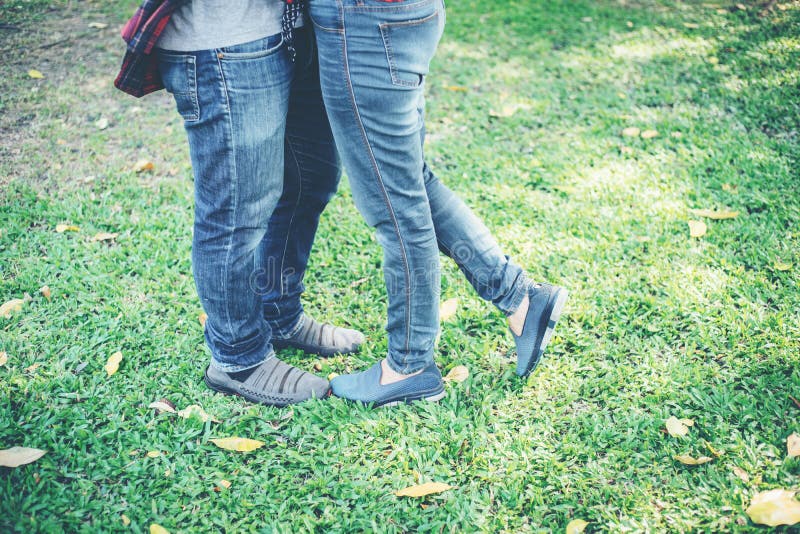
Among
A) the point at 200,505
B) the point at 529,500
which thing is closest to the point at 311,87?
the point at 200,505

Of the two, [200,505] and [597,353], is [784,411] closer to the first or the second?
[597,353]

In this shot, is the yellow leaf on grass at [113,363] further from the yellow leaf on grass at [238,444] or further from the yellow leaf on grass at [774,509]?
the yellow leaf on grass at [774,509]

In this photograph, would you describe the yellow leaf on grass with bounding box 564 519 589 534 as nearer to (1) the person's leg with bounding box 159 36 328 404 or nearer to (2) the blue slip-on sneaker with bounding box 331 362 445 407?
(2) the blue slip-on sneaker with bounding box 331 362 445 407

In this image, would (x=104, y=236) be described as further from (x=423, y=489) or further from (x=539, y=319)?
(x=539, y=319)

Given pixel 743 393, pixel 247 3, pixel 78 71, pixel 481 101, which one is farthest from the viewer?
pixel 78 71

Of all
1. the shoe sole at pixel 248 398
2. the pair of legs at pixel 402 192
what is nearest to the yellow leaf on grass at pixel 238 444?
the shoe sole at pixel 248 398

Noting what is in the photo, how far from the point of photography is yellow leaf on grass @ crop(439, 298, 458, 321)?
2547 millimetres

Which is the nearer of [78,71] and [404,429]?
[404,429]

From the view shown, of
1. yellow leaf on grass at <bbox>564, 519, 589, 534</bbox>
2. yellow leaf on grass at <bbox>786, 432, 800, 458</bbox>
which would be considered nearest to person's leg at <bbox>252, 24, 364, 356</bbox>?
yellow leaf on grass at <bbox>564, 519, 589, 534</bbox>

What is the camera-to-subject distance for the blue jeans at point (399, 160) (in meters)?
1.49

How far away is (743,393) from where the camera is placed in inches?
81.5

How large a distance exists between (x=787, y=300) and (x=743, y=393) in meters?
0.60

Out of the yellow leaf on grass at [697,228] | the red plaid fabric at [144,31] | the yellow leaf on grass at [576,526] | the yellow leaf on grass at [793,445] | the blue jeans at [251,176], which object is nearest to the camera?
the red plaid fabric at [144,31]

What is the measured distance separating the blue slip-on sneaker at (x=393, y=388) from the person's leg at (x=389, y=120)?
0.24 meters
